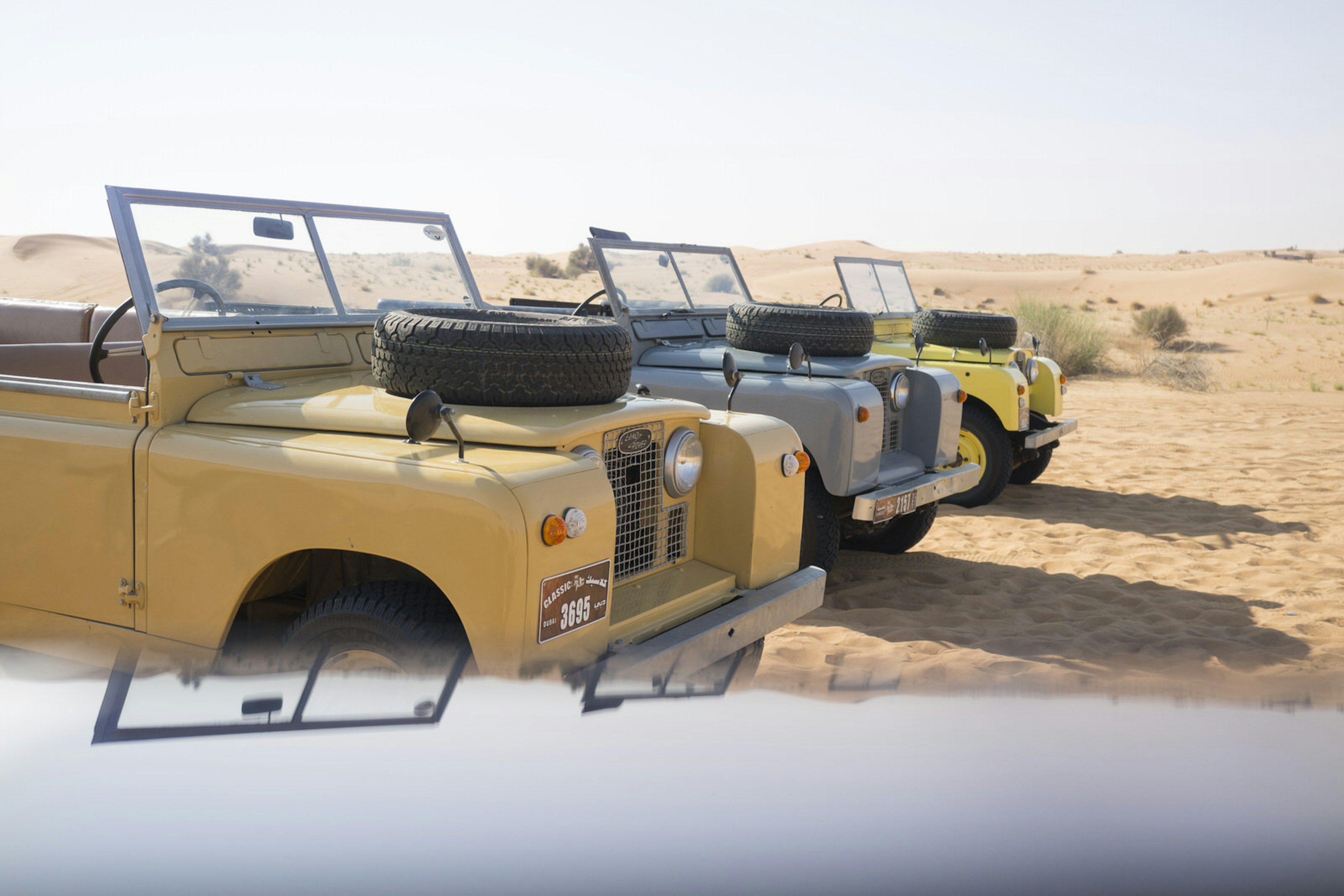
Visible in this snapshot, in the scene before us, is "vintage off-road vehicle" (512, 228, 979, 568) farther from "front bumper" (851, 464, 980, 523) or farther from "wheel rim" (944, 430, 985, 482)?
"wheel rim" (944, 430, 985, 482)

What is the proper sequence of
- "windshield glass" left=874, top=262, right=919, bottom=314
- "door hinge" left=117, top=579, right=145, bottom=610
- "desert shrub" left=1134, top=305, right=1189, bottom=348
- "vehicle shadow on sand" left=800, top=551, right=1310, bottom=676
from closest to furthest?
"door hinge" left=117, top=579, right=145, bottom=610, "vehicle shadow on sand" left=800, top=551, right=1310, bottom=676, "windshield glass" left=874, top=262, right=919, bottom=314, "desert shrub" left=1134, top=305, right=1189, bottom=348

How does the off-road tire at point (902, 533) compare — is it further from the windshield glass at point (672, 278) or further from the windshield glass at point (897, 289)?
the windshield glass at point (897, 289)

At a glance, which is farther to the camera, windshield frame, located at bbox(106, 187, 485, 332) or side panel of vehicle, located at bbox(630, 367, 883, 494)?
side panel of vehicle, located at bbox(630, 367, 883, 494)

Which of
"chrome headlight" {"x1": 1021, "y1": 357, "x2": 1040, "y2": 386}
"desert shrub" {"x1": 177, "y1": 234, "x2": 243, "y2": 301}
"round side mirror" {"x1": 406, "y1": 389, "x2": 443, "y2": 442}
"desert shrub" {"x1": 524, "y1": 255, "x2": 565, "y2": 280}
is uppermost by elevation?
"desert shrub" {"x1": 177, "y1": 234, "x2": 243, "y2": 301}

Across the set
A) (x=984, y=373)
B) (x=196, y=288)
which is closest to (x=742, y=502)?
(x=196, y=288)

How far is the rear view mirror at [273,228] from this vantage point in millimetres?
4051

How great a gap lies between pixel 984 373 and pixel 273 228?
19.6 feet

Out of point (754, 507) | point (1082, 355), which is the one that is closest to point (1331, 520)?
point (754, 507)

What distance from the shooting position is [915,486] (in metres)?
5.88

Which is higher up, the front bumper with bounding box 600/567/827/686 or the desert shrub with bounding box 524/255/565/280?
the front bumper with bounding box 600/567/827/686

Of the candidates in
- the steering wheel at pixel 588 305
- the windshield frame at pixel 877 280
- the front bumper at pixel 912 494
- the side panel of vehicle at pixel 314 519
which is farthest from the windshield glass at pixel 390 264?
the windshield frame at pixel 877 280

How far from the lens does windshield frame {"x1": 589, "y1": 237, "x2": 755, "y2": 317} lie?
660cm

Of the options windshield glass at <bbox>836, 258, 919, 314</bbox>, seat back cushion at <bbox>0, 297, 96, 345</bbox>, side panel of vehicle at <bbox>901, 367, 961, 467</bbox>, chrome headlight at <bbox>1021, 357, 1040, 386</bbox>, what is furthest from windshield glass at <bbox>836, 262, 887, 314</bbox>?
seat back cushion at <bbox>0, 297, 96, 345</bbox>

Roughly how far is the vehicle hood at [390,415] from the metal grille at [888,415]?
3.03 meters
